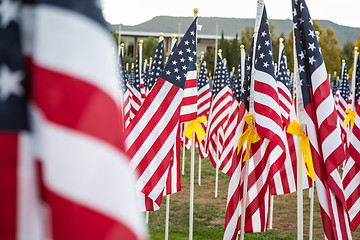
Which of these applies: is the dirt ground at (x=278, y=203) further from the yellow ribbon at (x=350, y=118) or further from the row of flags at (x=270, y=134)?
the row of flags at (x=270, y=134)

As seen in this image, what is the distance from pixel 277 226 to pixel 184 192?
3442mm

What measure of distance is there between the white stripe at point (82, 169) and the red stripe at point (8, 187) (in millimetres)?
A: 75

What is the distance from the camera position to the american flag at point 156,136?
17.4ft

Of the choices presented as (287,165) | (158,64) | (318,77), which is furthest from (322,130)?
(158,64)

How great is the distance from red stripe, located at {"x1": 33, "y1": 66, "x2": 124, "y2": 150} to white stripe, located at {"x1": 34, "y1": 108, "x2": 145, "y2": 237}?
2cm

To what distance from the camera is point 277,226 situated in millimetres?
9633

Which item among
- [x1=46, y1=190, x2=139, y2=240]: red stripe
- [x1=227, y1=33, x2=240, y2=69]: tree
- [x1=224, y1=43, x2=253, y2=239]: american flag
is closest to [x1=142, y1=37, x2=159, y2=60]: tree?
[x1=227, y1=33, x2=240, y2=69]: tree

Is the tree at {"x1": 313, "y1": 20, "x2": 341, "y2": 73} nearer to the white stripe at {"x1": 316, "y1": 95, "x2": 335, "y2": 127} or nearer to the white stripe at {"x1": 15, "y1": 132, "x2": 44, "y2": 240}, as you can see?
the white stripe at {"x1": 316, "y1": 95, "x2": 335, "y2": 127}

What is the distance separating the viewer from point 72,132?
128cm

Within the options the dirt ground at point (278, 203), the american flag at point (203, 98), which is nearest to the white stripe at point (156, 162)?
the dirt ground at point (278, 203)

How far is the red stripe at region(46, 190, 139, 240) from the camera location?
1235 millimetres

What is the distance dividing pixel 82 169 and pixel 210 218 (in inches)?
348

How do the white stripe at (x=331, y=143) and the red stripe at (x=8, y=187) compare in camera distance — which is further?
the white stripe at (x=331, y=143)

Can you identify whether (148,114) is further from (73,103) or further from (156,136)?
(73,103)
